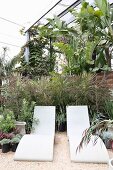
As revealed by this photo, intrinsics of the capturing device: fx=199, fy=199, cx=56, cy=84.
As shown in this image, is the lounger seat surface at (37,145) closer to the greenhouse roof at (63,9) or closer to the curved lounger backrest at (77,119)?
the curved lounger backrest at (77,119)

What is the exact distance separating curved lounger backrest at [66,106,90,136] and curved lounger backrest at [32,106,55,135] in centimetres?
41

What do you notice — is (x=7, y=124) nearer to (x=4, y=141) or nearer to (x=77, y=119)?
(x=4, y=141)

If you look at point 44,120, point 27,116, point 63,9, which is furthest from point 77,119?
point 63,9

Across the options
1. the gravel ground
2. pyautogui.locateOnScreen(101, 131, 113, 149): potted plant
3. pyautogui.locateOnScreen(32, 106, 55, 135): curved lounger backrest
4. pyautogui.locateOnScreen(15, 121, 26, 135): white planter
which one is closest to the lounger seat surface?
pyautogui.locateOnScreen(32, 106, 55, 135): curved lounger backrest

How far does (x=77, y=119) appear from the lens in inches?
196

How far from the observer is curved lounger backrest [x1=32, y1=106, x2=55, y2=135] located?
478 centimetres

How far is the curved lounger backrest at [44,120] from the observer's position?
478 centimetres

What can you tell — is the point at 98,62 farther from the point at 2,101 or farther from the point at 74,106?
the point at 2,101

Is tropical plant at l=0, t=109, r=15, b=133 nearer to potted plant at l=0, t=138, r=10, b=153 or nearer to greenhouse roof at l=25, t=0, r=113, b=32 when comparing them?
potted plant at l=0, t=138, r=10, b=153

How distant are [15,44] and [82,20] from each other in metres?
6.88

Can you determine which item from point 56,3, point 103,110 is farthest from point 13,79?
point 56,3

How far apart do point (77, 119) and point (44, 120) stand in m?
0.83

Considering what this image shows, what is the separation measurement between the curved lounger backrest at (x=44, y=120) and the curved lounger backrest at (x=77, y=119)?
414 millimetres

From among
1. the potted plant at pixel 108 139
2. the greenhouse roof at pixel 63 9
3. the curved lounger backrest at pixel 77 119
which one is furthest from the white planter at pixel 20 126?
the greenhouse roof at pixel 63 9
